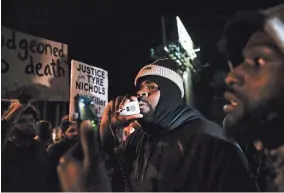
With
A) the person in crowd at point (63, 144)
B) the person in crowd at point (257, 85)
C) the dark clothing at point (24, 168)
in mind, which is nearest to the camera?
the person in crowd at point (257, 85)

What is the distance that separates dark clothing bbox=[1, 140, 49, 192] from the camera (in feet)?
9.29

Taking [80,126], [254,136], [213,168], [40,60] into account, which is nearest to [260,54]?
[254,136]

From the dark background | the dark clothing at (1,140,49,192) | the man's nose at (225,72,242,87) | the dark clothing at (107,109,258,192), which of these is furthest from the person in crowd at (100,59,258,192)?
the dark clothing at (1,140,49,192)

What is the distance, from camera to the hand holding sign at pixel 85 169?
2.58m

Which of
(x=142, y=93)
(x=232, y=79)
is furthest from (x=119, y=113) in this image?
(x=232, y=79)

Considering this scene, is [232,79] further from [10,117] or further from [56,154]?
[10,117]

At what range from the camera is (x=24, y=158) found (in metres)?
2.90

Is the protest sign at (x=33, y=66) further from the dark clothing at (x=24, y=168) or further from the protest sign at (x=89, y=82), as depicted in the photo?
the dark clothing at (x=24, y=168)

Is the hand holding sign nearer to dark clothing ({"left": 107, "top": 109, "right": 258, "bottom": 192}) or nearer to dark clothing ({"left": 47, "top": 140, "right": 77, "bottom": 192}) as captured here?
dark clothing ({"left": 47, "top": 140, "right": 77, "bottom": 192})

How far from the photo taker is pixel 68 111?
2.79m

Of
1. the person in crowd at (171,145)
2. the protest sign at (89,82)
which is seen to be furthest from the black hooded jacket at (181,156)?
the protest sign at (89,82)

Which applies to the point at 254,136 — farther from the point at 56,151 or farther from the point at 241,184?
the point at 56,151

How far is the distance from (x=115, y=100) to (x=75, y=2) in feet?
2.02

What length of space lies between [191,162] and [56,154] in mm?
768
